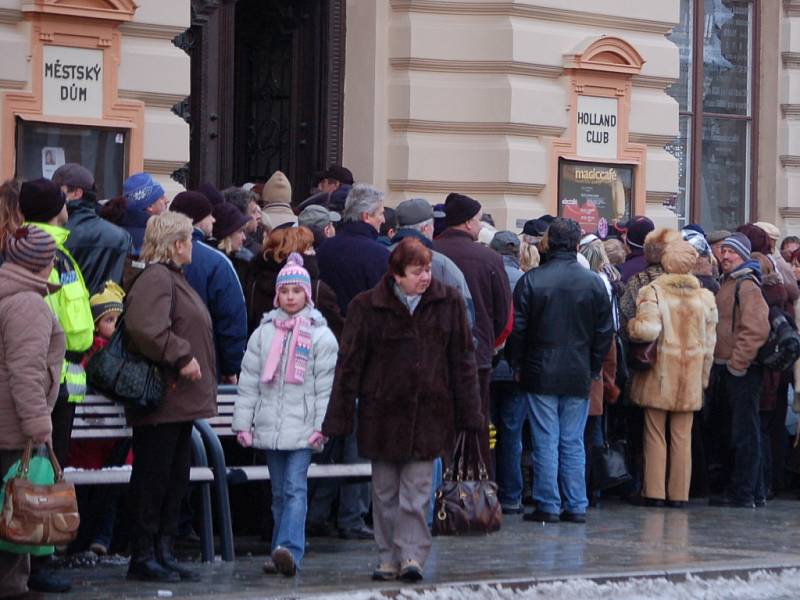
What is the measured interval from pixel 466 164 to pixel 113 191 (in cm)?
312

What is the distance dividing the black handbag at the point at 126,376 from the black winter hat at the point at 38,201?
0.60m

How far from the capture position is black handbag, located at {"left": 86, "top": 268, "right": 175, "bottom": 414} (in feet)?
31.2

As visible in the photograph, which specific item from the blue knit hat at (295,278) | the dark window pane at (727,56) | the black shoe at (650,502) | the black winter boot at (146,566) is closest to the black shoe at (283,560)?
the black winter boot at (146,566)

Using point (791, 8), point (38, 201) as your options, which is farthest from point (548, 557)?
point (791, 8)

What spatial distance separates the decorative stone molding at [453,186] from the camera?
15.5 metres

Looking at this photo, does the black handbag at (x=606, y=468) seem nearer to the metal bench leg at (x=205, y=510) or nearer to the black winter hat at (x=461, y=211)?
the black winter hat at (x=461, y=211)

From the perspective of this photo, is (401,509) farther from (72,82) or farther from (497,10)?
(497,10)

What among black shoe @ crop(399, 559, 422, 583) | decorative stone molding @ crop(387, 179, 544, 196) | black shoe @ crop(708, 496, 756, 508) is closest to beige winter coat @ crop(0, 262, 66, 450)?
black shoe @ crop(399, 559, 422, 583)

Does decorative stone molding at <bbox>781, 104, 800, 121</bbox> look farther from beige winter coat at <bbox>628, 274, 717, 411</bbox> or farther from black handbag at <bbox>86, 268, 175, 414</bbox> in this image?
black handbag at <bbox>86, 268, 175, 414</bbox>

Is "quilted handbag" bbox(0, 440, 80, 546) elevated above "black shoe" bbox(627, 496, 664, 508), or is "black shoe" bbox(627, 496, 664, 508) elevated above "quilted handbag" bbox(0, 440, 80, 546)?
"quilted handbag" bbox(0, 440, 80, 546)

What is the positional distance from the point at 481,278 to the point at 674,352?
1.85 m

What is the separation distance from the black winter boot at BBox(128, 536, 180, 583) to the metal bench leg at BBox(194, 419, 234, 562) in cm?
62

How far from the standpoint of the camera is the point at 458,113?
15547 mm

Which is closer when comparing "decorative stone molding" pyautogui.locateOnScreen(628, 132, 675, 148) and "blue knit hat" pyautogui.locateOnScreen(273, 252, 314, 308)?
"blue knit hat" pyautogui.locateOnScreen(273, 252, 314, 308)
